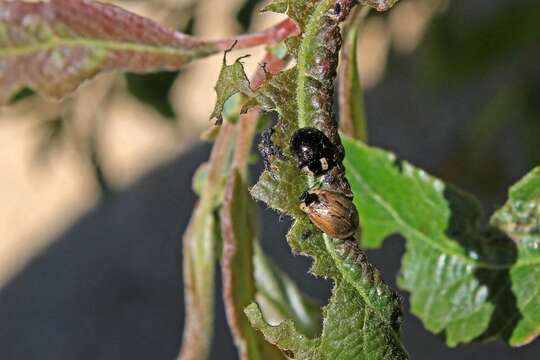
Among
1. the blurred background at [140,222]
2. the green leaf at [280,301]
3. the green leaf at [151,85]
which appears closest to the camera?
the green leaf at [280,301]

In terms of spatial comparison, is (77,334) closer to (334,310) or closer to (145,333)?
(145,333)

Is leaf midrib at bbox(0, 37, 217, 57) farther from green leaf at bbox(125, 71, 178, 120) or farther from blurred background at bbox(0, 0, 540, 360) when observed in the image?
blurred background at bbox(0, 0, 540, 360)

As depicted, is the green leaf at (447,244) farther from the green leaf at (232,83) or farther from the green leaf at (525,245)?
the green leaf at (232,83)

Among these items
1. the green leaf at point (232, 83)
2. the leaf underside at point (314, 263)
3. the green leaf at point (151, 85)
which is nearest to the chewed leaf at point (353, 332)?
the leaf underside at point (314, 263)

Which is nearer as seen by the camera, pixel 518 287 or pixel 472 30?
pixel 518 287

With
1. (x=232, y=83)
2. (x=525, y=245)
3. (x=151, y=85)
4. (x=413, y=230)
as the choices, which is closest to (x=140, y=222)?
(x=151, y=85)

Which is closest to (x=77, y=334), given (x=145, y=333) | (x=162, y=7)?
(x=145, y=333)
